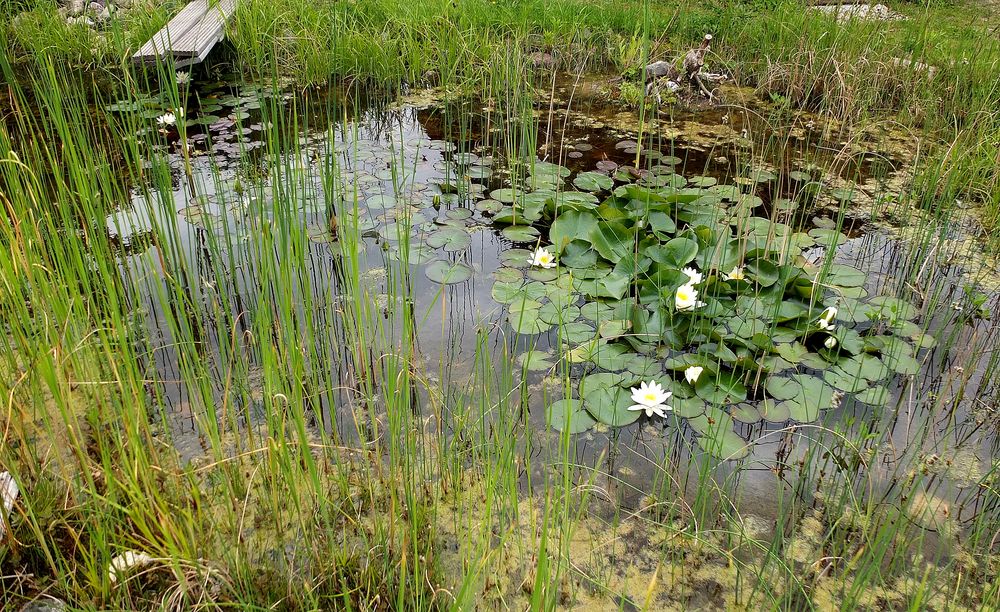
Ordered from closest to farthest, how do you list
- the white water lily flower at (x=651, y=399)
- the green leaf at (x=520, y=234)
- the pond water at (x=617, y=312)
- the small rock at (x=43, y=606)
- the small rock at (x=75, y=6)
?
1. the small rock at (x=43, y=606)
2. the pond water at (x=617, y=312)
3. the white water lily flower at (x=651, y=399)
4. the green leaf at (x=520, y=234)
5. the small rock at (x=75, y=6)

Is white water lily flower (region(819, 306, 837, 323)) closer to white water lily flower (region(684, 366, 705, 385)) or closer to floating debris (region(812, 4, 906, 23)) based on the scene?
white water lily flower (region(684, 366, 705, 385))

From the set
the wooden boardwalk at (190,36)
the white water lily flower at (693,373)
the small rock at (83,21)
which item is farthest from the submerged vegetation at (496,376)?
the small rock at (83,21)

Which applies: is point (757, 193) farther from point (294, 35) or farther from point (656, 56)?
point (294, 35)

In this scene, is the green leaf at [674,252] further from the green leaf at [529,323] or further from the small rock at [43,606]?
the small rock at [43,606]

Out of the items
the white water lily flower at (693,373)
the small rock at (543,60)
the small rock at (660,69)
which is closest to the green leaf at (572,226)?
the white water lily flower at (693,373)

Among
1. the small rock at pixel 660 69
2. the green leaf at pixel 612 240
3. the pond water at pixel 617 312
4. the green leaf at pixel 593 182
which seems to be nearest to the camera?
the pond water at pixel 617 312

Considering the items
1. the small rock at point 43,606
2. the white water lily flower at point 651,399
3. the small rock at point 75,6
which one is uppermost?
→ the small rock at point 75,6

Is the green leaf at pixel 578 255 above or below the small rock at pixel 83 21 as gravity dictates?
below

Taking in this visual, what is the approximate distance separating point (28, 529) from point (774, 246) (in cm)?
206

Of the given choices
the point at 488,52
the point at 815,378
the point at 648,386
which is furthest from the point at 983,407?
the point at 488,52

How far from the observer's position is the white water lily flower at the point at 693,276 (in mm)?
2010

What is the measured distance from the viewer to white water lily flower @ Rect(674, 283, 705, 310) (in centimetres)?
194

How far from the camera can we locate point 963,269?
2291 millimetres

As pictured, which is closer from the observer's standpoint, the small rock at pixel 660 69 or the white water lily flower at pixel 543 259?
the white water lily flower at pixel 543 259
